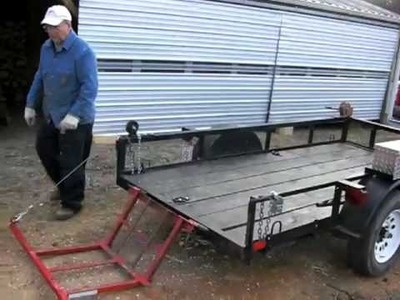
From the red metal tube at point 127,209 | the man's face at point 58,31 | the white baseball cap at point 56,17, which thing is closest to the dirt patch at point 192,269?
the red metal tube at point 127,209

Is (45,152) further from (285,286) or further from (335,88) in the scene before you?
(335,88)

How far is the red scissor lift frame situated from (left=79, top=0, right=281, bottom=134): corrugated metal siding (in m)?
3.45

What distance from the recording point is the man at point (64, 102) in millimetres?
4449

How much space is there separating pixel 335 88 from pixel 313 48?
123 cm

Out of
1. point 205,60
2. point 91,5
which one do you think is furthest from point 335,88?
point 91,5

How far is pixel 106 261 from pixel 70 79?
1.61 meters

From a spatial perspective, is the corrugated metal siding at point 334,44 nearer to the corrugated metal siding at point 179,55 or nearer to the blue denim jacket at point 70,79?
the corrugated metal siding at point 179,55

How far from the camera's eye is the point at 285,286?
4062 millimetres

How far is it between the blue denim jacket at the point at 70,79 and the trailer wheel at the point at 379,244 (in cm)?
249

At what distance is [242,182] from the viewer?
4.62 m

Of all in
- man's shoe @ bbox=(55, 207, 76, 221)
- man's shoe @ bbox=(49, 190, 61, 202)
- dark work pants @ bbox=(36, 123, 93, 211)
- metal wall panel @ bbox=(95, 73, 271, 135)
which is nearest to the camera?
dark work pants @ bbox=(36, 123, 93, 211)

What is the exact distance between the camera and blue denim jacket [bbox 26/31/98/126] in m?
4.48

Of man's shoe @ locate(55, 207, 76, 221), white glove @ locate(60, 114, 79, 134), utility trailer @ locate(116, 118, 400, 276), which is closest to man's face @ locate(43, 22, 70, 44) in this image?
white glove @ locate(60, 114, 79, 134)

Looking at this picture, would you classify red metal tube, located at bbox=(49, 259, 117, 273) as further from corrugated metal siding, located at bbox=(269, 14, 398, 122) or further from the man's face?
corrugated metal siding, located at bbox=(269, 14, 398, 122)
